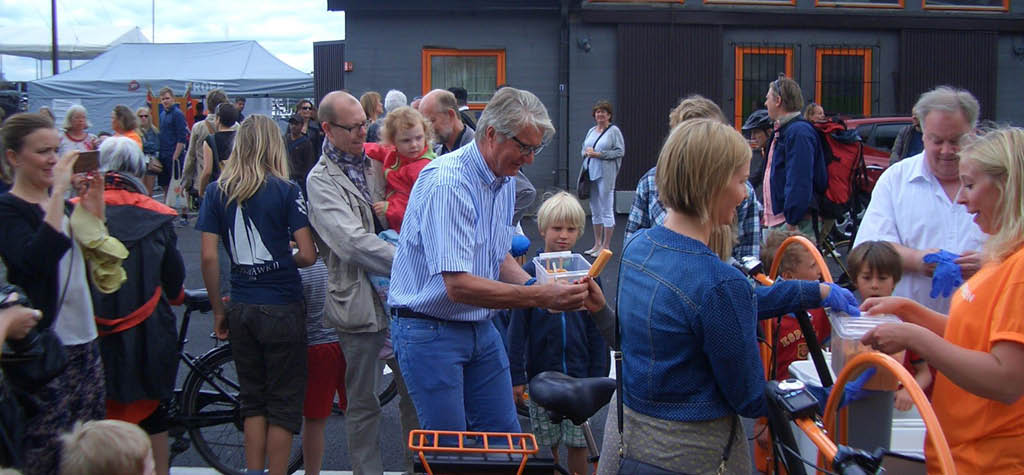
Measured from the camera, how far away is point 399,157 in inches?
188

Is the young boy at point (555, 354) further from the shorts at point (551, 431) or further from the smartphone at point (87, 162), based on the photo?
the smartphone at point (87, 162)

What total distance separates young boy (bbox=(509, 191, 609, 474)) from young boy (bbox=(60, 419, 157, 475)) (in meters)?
2.08

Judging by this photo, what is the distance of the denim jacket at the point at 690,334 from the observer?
2414 millimetres

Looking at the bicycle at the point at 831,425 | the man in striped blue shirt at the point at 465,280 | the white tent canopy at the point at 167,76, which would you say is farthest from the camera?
the white tent canopy at the point at 167,76

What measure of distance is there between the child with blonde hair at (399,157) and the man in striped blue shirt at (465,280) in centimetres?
112

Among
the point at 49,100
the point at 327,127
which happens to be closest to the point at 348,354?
the point at 327,127

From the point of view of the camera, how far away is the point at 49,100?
23.7m

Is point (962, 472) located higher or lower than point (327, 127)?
lower

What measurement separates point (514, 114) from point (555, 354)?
156 cm

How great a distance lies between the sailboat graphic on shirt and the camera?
4.27 meters

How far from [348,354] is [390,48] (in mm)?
12745

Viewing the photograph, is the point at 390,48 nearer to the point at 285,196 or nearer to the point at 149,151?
the point at 149,151

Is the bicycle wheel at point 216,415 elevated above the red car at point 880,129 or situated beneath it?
situated beneath

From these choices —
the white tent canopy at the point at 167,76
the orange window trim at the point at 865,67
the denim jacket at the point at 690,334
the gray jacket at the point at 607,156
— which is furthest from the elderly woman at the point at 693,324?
the white tent canopy at the point at 167,76
